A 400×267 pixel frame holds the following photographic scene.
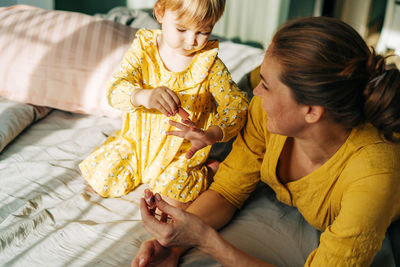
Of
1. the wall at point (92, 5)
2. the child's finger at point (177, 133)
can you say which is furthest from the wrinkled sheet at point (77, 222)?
the wall at point (92, 5)

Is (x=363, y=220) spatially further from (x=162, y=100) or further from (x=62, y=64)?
(x=62, y=64)

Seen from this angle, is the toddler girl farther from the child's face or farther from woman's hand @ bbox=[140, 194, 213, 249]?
woman's hand @ bbox=[140, 194, 213, 249]

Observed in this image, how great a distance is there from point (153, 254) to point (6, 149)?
31.7 inches

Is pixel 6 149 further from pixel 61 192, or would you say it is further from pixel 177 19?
pixel 177 19

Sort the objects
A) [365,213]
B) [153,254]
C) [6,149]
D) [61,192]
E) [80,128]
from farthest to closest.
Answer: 1. [80,128]
2. [6,149]
3. [61,192]
4. [153,254]
5. [365,213]

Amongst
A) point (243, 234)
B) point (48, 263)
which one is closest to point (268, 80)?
point (243, 234)

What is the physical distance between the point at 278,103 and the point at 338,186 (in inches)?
11.0

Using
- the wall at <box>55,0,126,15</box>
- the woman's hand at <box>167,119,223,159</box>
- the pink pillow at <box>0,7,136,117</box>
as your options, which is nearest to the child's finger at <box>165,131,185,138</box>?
the woman's hand at <box>167,119,223,159</box>

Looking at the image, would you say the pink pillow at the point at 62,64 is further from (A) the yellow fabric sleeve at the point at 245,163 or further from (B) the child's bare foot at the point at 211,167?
(A) the yellow fabric sleeve at the point at 245,163

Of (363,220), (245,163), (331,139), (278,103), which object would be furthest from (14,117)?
(363,220)

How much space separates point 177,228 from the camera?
2.92 feet

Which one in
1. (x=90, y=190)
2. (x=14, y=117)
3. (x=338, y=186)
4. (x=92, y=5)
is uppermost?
(x=92, y=5)

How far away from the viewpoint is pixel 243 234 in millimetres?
1132

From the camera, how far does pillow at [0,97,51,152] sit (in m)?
1.41
